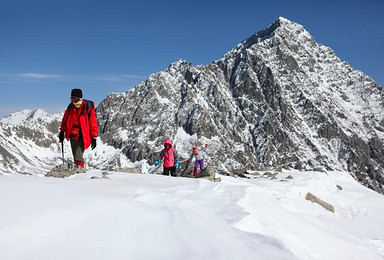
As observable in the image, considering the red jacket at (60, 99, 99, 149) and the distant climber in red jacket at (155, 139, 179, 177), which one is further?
the distant climber in red jacket at (155, 139, 179, 177)

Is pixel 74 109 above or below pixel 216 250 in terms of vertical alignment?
above

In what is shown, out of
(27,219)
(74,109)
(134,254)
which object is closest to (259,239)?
(134,254)

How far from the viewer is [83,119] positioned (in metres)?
11.0

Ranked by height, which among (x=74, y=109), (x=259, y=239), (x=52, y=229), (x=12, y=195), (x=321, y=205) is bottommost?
(x=321, y=205)

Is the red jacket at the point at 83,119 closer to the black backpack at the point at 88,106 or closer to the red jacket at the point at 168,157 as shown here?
the black backpack at the point at 88,106

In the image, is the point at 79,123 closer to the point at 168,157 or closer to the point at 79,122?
the point at 79,122

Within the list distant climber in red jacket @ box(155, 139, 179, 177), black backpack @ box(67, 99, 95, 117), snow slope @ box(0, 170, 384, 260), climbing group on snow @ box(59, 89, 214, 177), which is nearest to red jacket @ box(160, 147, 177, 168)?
distant climber in red jacket @ box(155, 139, 179, 177)

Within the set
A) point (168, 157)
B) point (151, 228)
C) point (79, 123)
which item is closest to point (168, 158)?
point (168, 157)

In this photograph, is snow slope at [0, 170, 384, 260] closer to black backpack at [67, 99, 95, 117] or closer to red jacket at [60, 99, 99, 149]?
red jacket at [60, 99, 99, 149]

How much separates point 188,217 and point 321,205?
1150cm

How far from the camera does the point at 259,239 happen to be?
15.4 ft

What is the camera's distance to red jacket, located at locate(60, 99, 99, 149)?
1098 centimetres

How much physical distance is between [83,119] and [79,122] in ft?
0.60

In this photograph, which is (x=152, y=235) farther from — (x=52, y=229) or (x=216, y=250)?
(x=52, y=229)
